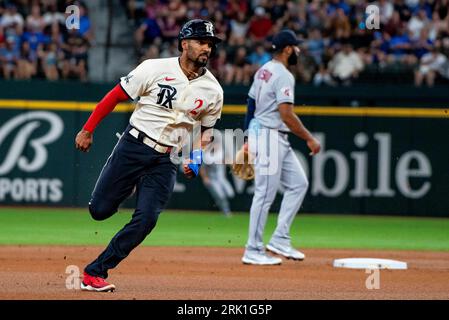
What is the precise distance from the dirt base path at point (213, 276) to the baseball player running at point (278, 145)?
0.28 metres

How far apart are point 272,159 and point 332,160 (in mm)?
8017

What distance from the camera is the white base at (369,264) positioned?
34.9ft

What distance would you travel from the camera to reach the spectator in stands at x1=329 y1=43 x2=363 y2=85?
1909 cm

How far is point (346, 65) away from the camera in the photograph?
1917 centimetres

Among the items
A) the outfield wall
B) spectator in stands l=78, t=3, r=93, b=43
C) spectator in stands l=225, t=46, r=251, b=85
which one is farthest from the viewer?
spectator in stands l=78, t=3, r=93, b=43

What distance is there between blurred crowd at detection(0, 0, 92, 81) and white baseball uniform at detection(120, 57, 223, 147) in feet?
36.3

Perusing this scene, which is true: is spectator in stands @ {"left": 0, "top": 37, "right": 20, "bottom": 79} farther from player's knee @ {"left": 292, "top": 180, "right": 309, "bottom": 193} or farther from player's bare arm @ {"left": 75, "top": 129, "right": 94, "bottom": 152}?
player's bare arm @ {"left": 75, "top": 129, "right": 94, "bottom": 152}

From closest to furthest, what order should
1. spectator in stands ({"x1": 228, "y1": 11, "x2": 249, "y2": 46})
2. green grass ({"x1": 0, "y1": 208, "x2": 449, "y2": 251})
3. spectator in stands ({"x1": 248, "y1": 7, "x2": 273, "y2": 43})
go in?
green grass ({"x1": 0, "y1": 208, "x2": 449, "y2": 251}) < spectator in stands ({"x1": 228, "y1": 11, "x2": 249, "y2": 46}) < spectator in stands ({"x1": 248, "y1": 7, "x2": 273, "y2": 43})

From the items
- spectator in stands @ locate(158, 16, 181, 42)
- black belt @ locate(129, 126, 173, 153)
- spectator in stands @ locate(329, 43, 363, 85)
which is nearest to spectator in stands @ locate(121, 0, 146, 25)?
spectator in stands @ locate(158, 16, 181, 42)

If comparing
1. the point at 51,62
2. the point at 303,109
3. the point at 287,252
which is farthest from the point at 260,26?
the point at 287,252

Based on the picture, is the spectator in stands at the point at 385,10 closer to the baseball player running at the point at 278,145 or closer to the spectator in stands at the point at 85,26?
the spectator in stands at the point at 85,26

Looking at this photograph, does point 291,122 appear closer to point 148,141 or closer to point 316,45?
point 148,141

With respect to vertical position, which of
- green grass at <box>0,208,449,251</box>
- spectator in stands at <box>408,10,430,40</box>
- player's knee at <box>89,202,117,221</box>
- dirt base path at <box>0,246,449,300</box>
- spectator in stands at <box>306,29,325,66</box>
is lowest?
green grass at <box>0,208,449,251</box>
